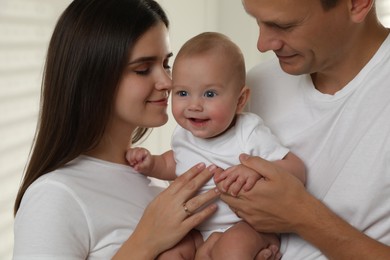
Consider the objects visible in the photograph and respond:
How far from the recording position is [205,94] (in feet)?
5.81

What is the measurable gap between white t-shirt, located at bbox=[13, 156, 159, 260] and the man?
13.8 inches

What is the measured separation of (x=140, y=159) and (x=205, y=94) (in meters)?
0.36

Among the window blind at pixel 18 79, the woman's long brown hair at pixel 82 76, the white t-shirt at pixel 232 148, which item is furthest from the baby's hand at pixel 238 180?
the window blind at pixel 18 79

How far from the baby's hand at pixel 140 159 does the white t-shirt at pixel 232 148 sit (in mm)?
171

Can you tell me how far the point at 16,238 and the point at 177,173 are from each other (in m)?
0.51

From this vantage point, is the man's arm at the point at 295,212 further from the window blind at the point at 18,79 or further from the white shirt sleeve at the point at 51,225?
the window blind at the point at 18,79

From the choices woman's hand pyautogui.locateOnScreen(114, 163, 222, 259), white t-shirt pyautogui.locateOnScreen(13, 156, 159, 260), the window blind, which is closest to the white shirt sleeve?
white t-shirt pyautogui.locateOnScreen(13, 156, 159, 260)

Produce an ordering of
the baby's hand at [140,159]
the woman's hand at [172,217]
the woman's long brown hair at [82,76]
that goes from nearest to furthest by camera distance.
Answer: the woman's hand at [172,217]
the woman's long brown hair at [82,76]
the baby's hand at [140,159]

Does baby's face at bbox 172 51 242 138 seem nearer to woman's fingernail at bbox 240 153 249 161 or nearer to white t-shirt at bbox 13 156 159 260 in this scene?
woman's fingernail at bbox 240 153 249 161

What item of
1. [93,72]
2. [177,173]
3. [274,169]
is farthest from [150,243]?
[93,72]

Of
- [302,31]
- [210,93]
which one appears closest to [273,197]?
[210,93]

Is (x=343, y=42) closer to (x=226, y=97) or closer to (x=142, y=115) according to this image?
(x=226, y=97)

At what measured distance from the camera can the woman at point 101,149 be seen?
1733 mm

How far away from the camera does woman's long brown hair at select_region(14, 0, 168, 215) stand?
187 cm
